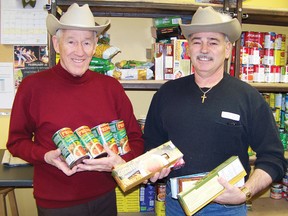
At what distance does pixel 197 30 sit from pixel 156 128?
508 mm

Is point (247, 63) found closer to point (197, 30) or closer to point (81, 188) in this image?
point (197, 30)

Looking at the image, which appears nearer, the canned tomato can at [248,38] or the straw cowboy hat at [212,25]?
the straw cowboy hat at [212,25]

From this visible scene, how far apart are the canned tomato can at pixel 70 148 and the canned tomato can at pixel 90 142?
2 centimetres

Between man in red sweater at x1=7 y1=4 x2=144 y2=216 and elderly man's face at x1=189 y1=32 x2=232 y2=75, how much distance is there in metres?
0.45

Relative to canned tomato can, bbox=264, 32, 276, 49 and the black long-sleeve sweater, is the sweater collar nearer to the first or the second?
the black long-sleeve sweater

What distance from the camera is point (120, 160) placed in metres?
1.26

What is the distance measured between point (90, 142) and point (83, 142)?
0.09 feet

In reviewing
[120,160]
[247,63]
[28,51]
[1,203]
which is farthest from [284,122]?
[1,203]

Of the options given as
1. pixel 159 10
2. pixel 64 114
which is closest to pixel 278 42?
pixel 159 10

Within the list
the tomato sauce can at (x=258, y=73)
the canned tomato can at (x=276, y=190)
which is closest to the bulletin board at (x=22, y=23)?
the tomato sauce can at (x=258, y=73)

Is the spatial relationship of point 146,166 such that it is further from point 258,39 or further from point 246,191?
point 258,39

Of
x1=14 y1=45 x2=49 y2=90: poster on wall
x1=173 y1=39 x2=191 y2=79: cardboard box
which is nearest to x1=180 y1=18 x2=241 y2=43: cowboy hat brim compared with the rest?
x1=173 y1=39 x2=191 y2=79: cardboard box

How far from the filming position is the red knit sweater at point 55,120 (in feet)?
4.48

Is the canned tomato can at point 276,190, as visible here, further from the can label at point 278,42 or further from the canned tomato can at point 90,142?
the canned tomato can at point 90,142
